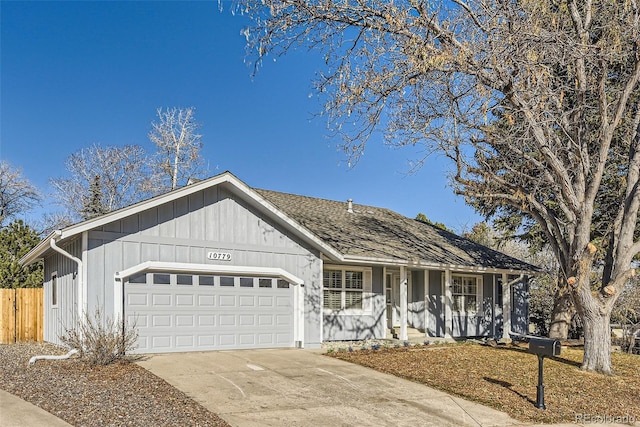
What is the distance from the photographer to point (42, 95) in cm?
2202

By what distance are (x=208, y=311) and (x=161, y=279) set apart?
1428mm

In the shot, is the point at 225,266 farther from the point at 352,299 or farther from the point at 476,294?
the point at 476,294

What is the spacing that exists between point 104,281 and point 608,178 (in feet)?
52.5

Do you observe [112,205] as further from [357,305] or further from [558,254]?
[558,254]

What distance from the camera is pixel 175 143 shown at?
3066 centimetres

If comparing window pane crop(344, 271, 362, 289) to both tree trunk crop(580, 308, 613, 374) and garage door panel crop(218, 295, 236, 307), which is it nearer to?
garage door panel crop(218, 295, 236, 307)

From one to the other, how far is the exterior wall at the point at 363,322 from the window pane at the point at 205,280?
162 inches

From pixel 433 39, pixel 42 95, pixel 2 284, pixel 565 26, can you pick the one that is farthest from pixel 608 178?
pixel 42 95

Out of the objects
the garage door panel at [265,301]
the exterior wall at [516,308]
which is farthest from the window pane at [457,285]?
the garage door panel at [265,301]

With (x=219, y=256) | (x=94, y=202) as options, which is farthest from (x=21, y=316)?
(x=94, y=202)

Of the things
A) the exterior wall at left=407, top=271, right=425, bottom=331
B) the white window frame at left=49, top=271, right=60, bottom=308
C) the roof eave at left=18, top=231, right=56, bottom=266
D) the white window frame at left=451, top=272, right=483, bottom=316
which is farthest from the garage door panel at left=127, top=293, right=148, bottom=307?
the white window frame at left=451, top=272, right=483, bottom=316

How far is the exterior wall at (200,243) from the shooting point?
36.6 ft

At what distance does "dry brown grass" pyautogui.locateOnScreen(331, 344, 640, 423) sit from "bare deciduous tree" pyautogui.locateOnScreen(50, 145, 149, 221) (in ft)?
71.5

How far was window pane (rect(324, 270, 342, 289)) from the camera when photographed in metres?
15.7
